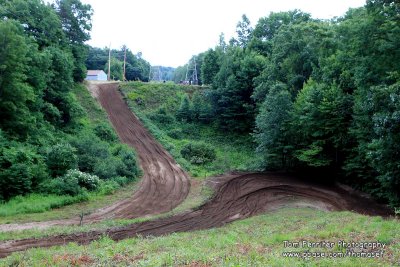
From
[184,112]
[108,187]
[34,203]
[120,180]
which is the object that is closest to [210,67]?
[184,112]

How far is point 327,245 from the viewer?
32.9 ft

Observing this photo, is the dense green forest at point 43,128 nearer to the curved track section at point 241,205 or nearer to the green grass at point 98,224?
the green grass at point 98,224

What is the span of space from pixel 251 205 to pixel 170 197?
5.87 meters

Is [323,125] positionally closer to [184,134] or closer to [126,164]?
[126,164]

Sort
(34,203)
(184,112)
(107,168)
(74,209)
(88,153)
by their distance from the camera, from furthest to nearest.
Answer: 1. (184,112)
2. (88,153)
3. (107,168)
4. (74,209)
5. (34,203)

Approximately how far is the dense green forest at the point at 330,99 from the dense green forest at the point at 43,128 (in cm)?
1460

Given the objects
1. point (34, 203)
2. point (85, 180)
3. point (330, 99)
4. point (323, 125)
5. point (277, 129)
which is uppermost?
point (330, 99)

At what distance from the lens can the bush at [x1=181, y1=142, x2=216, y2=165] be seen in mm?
37625

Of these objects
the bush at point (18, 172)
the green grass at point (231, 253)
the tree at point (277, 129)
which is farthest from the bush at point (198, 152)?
the green grass at point (231, 253)

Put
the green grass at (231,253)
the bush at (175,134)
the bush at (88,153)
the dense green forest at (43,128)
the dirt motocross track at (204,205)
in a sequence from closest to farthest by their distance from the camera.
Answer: the green grass at (231,253) → the dirt motocross track at (204,205) → the dense green forest at (43,128) → the bush at (88,153) → the bush at (175,134)

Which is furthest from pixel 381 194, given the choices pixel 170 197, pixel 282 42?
pixel 282 42

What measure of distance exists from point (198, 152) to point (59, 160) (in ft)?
55.8

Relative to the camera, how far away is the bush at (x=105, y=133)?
38322 millimetres

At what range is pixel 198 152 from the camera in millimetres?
38438
